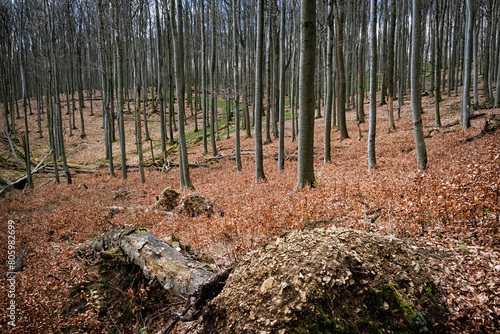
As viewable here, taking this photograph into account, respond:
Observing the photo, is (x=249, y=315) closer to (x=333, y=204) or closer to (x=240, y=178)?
(x=333, y=204)

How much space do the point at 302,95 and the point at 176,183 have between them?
357 inches

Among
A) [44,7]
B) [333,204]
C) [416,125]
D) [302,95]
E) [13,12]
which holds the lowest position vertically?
[333,204]

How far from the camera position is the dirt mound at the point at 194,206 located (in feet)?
25.2

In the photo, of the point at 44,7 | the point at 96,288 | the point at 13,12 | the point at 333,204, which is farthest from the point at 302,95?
the point at 13,12

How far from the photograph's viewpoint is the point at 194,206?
789 centimetres

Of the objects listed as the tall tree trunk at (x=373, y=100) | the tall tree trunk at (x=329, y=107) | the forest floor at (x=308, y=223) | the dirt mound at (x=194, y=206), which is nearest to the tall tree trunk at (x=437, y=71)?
the forest floor at (x=308, y=223)

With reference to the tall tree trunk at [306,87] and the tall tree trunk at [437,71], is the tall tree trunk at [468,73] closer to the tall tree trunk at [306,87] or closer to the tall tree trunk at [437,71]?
the tall tree trunk at [437,71]

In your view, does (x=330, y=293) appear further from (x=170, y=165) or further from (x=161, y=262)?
(x=170, y=165)

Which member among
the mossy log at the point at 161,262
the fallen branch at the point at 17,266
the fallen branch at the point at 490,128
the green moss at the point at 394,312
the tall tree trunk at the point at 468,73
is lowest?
the fallen branch at the point at 17,266

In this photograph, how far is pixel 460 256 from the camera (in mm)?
3100

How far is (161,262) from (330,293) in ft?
8.64

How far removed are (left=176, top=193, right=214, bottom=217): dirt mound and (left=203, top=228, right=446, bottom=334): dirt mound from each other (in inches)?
196

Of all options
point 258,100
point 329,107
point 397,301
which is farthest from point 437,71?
point 397,301

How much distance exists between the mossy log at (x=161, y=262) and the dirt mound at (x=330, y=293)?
2.83ft
